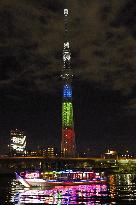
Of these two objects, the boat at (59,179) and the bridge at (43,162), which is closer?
the boat at (59,179)

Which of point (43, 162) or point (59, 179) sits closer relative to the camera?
point (59, 179)

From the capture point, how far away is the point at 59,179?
271 feet

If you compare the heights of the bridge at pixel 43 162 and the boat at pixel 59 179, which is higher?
the bridge at pixel 43 162

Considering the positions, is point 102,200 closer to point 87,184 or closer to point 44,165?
point 87,184

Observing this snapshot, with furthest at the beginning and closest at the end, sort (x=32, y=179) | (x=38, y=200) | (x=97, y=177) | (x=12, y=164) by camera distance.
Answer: (x=12, y=164) < (x=97, y=177) < (x=32, y=179) < (x=38, y=200)

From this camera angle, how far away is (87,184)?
8288 cm

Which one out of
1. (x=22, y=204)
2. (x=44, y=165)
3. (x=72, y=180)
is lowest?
(x=22, y=204)

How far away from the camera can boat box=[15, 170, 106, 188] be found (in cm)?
7888

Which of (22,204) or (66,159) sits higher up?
(66,159)

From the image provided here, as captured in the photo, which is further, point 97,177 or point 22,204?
point 97,177

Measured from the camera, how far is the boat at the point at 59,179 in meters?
78.9

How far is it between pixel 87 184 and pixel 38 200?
96.5 ft

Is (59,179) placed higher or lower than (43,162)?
lower

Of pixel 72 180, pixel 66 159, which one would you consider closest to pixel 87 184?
pixel 72 180
